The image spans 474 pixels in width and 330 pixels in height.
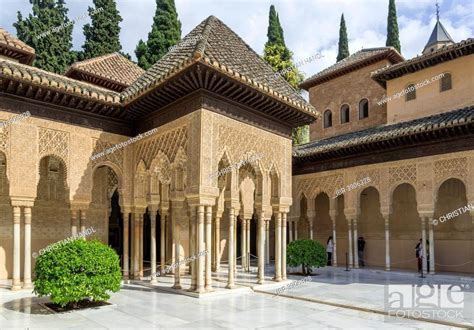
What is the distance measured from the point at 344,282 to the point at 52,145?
→ 29.4 feet

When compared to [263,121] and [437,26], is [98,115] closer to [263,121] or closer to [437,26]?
[263,121]

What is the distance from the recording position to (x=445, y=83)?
631 inches

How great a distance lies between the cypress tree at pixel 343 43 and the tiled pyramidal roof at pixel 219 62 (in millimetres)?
19915

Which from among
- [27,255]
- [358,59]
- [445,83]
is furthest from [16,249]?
[358,59]

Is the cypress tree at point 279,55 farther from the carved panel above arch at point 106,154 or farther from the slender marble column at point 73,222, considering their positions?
the slender marble column at point 73,222

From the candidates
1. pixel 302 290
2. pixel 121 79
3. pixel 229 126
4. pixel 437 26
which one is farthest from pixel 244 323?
pixel 437 26

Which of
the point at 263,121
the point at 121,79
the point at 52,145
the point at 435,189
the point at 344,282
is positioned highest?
the point at 121,79

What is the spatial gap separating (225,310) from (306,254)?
5838 millimetres

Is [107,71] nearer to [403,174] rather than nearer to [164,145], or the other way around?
[164,145]

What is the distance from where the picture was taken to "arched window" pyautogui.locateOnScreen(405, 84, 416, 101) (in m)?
17.1

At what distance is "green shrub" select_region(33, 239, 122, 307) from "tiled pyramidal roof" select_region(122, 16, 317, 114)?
4.06 meters

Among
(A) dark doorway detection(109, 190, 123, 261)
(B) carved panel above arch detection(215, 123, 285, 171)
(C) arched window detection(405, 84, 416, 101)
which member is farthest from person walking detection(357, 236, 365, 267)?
(A) dark doorway detection(109, 190, 123, 261)

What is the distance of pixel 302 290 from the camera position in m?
10.6

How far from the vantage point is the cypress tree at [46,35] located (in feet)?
74.1
